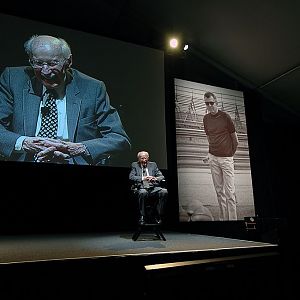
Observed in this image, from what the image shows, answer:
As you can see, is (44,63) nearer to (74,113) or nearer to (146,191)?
(74,113)

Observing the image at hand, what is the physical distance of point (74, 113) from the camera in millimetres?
3828

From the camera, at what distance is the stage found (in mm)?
1745

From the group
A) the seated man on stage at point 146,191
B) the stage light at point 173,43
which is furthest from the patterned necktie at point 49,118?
the stage light at point 173,43

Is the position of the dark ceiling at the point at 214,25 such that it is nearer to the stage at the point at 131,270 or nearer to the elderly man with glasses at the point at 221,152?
the elderly man with glasses at the point at 221,152

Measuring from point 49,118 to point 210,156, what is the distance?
2.76m

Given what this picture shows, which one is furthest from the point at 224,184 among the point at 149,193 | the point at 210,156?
the point at 149,193

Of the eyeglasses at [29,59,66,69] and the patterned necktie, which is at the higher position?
the eyeglasses at [29,59,66,69]

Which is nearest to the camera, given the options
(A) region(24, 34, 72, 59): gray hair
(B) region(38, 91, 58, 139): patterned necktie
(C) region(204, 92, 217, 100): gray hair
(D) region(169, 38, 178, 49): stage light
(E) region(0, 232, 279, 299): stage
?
(E) region(0, 232, 279, 299): stage

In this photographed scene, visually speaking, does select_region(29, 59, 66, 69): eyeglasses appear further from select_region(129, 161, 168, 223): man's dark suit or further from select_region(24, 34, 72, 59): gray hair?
select_region(129, 161, 168, 223): man's dark suit

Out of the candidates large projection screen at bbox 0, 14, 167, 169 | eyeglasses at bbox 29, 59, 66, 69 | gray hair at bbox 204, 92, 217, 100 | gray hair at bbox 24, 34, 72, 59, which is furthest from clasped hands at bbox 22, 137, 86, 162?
gray hair at bbox 204, 92, 217, 100

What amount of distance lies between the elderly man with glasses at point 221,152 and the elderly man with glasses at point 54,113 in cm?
171

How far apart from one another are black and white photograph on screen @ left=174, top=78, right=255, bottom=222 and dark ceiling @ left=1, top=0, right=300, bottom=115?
745 mm

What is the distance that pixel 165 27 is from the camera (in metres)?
4.75

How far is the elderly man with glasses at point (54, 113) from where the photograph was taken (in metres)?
3.50
